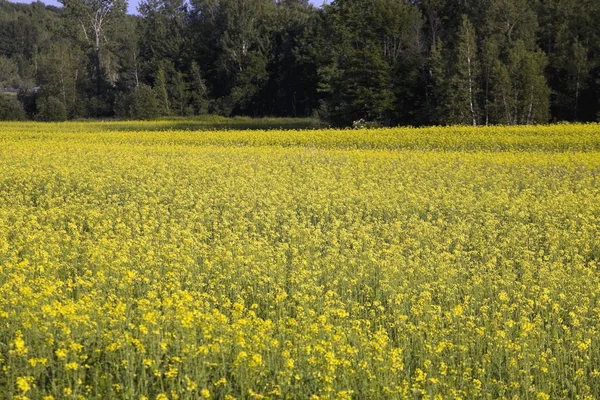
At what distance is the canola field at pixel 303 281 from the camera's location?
607 centimetres

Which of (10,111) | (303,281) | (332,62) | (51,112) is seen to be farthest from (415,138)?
(10,111)

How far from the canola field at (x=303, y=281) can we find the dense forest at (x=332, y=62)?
19590 mm

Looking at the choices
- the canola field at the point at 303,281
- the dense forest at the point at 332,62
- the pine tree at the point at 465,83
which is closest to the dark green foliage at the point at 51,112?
the dense forest at the point at 332,62

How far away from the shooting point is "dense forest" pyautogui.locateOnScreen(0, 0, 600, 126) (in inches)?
1496

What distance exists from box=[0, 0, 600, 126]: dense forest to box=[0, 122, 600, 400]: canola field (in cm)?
1959

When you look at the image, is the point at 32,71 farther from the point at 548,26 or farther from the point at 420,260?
the point at 420,260

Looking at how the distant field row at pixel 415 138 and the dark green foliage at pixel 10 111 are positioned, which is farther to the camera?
the dark green foliage at pixel 10 111

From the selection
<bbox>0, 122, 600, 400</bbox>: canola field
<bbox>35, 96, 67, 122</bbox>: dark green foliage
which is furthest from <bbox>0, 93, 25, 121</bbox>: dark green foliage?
<bbox>0, 122, 600, 400</bbox>: canola field

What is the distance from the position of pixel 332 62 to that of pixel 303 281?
44286 mm

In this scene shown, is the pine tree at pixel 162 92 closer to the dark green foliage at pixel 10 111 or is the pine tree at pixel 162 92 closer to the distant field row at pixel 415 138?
the dark green foliage at pixel 10 111

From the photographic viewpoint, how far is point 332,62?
52062 millimetres

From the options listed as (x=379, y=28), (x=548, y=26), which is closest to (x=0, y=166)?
(x=379, y=28)

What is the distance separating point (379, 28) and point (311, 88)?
19.5 metres

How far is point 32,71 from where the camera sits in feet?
348
